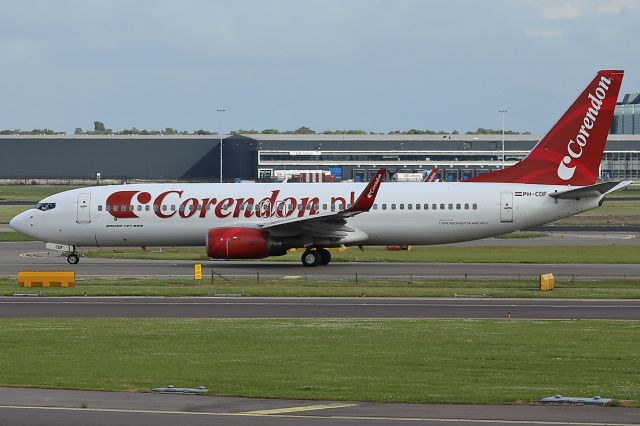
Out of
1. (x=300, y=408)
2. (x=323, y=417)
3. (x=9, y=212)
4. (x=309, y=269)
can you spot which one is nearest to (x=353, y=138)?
(x=9, y=212)

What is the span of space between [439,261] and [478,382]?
35460 millimetres

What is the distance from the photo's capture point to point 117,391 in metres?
20.4

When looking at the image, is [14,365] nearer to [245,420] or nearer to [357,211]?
[245,420]

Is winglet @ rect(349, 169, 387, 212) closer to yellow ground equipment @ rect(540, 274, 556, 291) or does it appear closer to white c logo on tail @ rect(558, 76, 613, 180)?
white c logo on tail @ rect(558, 76, 613, 180)

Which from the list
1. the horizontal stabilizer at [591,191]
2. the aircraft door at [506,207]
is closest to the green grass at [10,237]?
the aircraft door at [506,207]

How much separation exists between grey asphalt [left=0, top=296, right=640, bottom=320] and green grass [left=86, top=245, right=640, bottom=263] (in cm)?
1804

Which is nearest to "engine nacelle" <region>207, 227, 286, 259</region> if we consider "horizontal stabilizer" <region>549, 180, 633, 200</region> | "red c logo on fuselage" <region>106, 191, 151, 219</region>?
"red c logo on fuselage" <region>106, 191, 151, 219</region>

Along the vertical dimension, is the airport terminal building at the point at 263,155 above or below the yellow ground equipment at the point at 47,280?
above

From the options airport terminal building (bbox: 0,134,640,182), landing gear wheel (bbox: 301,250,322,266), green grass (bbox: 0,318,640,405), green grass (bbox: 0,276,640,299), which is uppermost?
airport terminal building (bbox: 0,134,640,182)

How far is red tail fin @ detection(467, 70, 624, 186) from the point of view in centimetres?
5347

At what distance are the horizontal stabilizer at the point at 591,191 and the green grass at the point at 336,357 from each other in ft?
63.9

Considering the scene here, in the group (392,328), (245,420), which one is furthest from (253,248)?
(245,420)

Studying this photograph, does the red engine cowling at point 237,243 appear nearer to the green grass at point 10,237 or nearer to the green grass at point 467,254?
the green grass at point 467,254

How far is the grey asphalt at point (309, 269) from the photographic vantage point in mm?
49438
